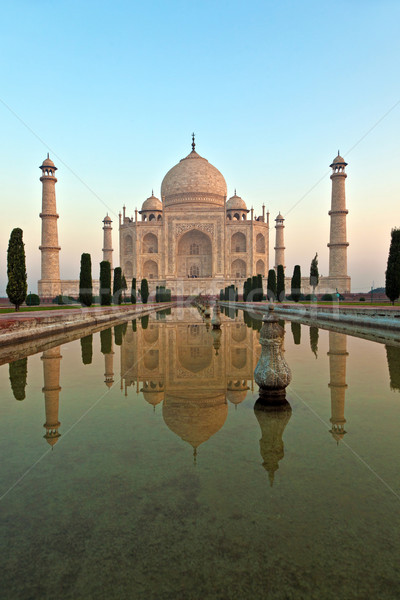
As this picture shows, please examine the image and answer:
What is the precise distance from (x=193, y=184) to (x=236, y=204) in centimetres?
680

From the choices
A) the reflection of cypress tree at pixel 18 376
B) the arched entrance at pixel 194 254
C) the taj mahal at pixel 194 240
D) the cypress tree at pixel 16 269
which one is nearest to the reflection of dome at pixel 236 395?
the reflection of cypress tree at pixel 18 376

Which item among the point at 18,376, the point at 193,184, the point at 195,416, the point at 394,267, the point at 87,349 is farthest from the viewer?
the point at 193,184

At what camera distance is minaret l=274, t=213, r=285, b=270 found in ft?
139

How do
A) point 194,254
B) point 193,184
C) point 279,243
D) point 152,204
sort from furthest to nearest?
1. point 152,204
2. point 194,254
3. point 193,184
4. point 279,243

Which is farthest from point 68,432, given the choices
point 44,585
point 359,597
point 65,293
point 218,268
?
point 218,268

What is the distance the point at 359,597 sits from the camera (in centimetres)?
117

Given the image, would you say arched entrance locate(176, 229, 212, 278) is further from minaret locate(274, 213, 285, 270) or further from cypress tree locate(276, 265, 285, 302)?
cypress tree locate(276, 265, 285, 302)

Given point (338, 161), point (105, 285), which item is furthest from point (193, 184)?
point (105, 285)

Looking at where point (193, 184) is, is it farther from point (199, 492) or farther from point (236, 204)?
point (199, 492)

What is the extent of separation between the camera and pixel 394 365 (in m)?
4.91

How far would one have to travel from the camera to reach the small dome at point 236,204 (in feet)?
156

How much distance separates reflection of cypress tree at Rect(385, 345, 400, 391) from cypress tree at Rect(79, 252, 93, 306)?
1322 centimetres

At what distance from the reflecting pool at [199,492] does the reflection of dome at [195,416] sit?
0.06 ft

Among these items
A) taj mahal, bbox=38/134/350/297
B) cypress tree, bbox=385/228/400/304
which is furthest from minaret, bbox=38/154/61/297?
cypress tree, bbox=385/228/400/304
